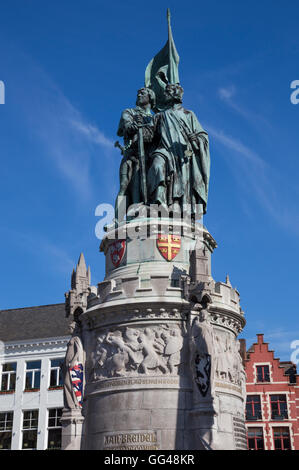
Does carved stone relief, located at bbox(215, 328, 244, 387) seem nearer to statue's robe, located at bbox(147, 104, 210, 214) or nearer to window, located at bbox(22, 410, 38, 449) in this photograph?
statue's robe, located at bbox(147, 104, 210, 214)

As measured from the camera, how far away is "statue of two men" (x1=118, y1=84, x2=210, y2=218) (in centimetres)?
2186

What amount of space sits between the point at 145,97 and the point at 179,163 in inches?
144

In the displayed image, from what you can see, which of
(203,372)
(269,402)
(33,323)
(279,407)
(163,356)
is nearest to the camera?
(203,372)

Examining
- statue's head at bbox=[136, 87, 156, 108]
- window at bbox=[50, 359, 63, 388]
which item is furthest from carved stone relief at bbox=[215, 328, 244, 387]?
window at bbox=[50, 359, 63, 388]

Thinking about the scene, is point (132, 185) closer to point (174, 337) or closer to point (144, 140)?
point (144, 140)

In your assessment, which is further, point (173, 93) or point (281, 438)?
point (281, 438)

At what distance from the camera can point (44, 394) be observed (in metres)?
44.0

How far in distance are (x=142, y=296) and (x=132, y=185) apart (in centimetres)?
581

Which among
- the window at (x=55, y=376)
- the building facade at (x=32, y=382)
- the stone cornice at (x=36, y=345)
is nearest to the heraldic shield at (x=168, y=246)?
the building facade at (x=32, y=382)

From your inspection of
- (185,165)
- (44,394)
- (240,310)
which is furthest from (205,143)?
(44,394)

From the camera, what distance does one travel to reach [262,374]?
47.2 metres

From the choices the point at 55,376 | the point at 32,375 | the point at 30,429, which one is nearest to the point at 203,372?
the point at 55,376

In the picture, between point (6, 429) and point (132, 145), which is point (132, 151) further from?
point (6, 429)

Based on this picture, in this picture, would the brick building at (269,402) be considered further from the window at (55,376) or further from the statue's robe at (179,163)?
the statue's robe at (179,163)
